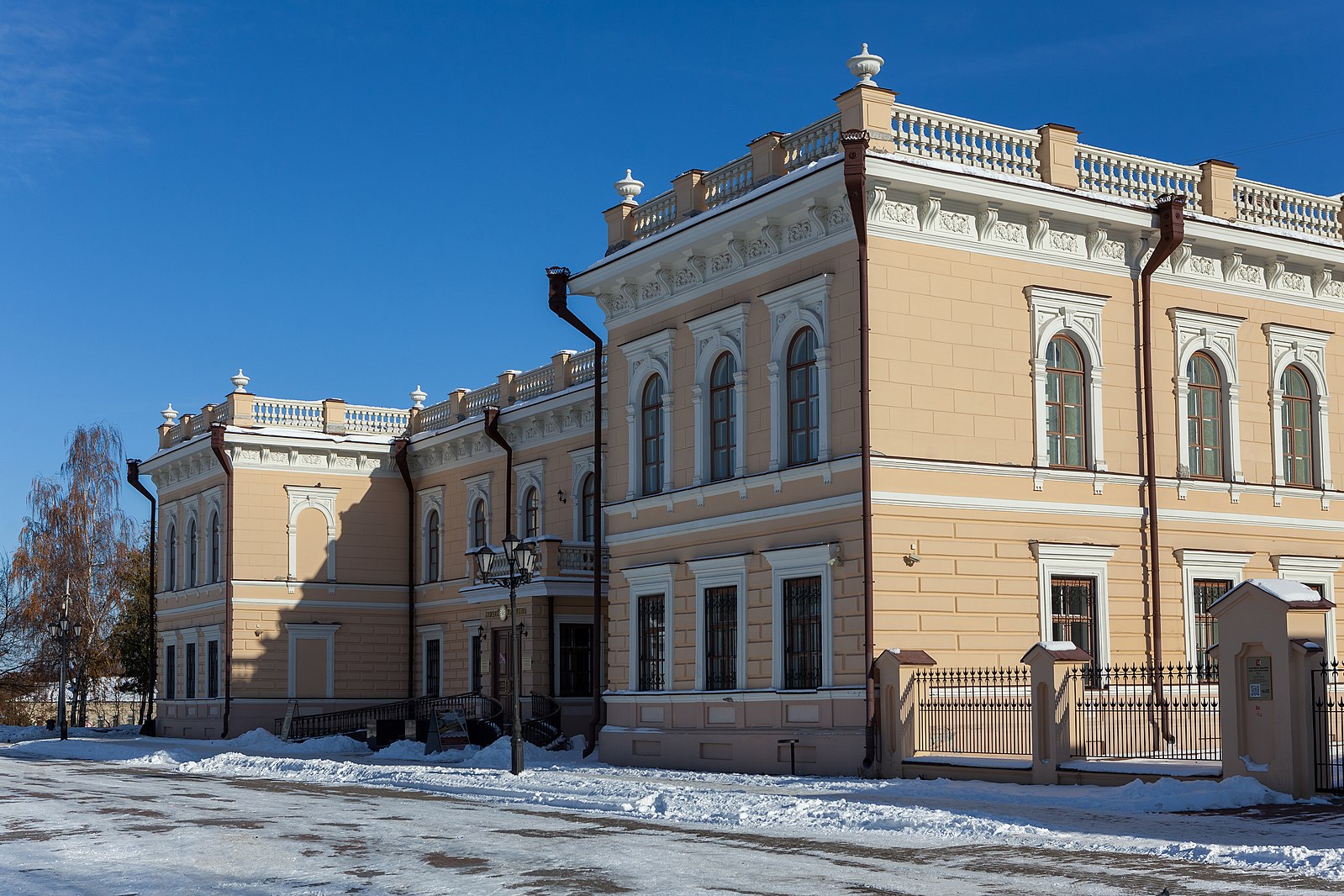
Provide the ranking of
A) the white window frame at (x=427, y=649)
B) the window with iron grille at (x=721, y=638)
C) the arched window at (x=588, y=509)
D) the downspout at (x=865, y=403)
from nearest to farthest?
the downspout at (x=865, y=403), the window with iron grille at (x=721, y=638), the arched window at (x=588, y=509), the white window frame at (x=427, y=649)

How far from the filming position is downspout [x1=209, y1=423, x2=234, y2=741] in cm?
4097

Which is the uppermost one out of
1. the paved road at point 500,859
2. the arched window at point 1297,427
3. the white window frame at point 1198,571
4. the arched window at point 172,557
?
the arched window at point 1297,427

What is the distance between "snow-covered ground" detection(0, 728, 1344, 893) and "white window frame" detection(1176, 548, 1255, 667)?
21.9ft

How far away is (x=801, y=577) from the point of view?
23.5 m

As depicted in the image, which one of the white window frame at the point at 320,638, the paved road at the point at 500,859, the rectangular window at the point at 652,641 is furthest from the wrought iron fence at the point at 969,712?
the white window frame at the point at 320,638

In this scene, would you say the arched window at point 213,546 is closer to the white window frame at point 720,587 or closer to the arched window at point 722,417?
the white window frame at point 720,587

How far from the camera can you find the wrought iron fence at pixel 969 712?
20.2 metres

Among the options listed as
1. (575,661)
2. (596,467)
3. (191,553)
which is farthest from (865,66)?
(191,553)

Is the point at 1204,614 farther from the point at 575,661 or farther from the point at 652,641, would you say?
the point at 575,661

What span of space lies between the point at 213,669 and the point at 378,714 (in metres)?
5.72

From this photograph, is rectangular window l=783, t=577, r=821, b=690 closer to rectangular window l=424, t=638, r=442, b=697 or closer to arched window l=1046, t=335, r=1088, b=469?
arched window l=1046, t=335, r=1088, b=469

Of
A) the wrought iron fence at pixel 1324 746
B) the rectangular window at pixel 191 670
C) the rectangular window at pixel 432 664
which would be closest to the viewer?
the wrought iron fence at pixel 1324 746

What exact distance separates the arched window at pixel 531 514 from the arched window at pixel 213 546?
34.2 ft

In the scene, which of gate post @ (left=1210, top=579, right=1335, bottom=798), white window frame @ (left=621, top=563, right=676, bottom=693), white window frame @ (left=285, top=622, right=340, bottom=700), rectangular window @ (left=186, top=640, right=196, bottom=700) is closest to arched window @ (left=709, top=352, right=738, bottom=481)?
white window frame @ (left=621, top=563, right=676, bottom=693)
